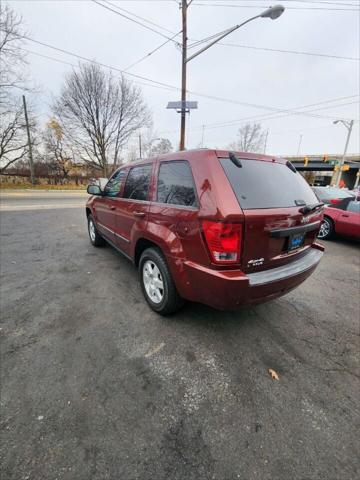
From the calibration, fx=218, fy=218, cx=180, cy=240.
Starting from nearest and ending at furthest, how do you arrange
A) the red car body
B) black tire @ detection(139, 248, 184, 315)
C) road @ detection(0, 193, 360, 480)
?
road @ detection(0, 193, 360, 480), black tire @ detection(139, 248, 184, 315), the red car body

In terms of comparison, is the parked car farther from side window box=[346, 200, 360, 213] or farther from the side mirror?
the side mirror

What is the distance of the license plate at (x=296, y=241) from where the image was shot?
2192 millimetres

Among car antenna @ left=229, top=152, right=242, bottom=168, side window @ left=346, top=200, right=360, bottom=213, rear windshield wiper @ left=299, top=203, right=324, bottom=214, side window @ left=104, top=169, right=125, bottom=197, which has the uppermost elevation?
car antenna @ left=229, top=152, right=242, bottom=168

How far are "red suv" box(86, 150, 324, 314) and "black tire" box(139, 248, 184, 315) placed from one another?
11mm

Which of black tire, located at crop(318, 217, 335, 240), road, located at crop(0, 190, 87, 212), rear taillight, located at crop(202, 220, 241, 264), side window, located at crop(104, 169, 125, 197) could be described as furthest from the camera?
road, located at crop(0, 190, 87, 212)

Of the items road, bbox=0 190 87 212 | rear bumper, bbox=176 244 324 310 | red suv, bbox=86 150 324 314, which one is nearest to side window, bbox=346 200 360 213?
red suv, bbox=86 150 324 314

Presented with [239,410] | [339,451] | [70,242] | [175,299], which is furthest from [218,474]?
[70,242]

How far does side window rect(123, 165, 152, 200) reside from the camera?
2.80 metres

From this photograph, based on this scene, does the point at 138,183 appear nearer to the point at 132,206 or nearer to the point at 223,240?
the point at 132,206

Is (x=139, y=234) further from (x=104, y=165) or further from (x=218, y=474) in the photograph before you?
(x=104, y=165)

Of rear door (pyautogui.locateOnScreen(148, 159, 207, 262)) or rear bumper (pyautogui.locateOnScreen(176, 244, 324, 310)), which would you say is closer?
rear bumper (pyautogui.locateOnScreen(176, 244, 324, 310))

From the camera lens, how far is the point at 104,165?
28.2m

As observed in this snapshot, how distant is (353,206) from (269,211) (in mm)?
5570

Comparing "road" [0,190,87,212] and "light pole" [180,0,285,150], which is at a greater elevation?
"light pole" [180,0,285,150]
